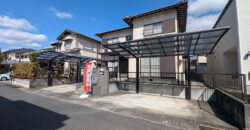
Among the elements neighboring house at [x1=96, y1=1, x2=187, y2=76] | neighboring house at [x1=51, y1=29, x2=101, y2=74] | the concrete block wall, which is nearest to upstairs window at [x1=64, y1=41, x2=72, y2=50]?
neighboring house at [x1=51, y1=29, x2=101, y2=74]

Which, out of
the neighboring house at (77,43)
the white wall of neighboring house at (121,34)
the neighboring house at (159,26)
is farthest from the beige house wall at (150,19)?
the neighboring house at (77,43)

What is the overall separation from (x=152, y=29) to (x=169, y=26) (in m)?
1.69

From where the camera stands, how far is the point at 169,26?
10305 millimetres

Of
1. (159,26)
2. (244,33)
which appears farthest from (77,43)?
(244,33)

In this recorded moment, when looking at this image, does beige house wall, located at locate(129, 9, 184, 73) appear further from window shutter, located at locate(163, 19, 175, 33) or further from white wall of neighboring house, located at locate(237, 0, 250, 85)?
white wall of neighboring house, located at locate(237, 0, 250, 85)

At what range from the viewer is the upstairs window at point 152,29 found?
35.9 ft

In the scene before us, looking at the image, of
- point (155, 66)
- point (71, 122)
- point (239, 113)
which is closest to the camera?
point (239, 113)

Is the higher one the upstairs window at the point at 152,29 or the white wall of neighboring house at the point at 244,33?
the upstairs window at the point at 152,29

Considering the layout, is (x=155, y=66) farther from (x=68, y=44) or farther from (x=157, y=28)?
(x=68, y=44)

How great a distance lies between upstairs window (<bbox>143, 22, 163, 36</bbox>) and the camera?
35.9ft

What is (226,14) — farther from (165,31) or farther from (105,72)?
(105,72)

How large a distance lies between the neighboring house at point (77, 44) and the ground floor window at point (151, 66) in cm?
951

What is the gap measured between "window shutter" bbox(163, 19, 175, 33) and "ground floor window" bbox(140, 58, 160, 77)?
292 cm

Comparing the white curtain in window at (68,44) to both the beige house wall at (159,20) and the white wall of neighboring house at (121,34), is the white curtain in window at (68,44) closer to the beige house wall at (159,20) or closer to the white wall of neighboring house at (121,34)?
the white wall of neighboring house at (121,34)
